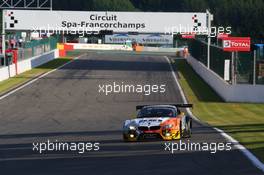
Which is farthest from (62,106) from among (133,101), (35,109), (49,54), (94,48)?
(94,48)

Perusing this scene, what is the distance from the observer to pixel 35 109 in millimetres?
34219

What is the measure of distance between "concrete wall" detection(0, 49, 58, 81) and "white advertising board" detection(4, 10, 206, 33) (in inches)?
117

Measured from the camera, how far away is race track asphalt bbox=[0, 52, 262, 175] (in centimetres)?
1529

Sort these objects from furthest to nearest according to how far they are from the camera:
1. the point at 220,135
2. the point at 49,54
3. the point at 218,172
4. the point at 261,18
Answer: the point at 261,18 → the point at 49,54 → the point at 220,135 → the point at 218,172

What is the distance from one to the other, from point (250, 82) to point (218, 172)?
79.7 feet

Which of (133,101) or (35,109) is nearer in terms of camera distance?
(35,109)

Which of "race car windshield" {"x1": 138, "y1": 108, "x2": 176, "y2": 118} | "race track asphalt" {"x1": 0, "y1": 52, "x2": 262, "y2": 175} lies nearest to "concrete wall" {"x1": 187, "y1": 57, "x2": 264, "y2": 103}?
"race track asphalt" {"x1": 0, "y1": 52, "x2": 262, "y2": 175}

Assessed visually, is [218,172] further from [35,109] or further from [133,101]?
[133,101]

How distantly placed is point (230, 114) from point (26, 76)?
23.6 m

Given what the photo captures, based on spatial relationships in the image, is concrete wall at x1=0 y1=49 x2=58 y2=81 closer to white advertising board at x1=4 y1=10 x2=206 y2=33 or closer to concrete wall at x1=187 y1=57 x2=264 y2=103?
white advertising board at x1=4 y1=10 x2=206 y2=33

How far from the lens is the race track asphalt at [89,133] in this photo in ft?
50.2

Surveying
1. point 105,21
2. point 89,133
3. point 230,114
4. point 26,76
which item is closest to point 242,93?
point 230,114

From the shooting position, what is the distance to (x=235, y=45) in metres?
42.4

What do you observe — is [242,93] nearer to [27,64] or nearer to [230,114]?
[230,114]
